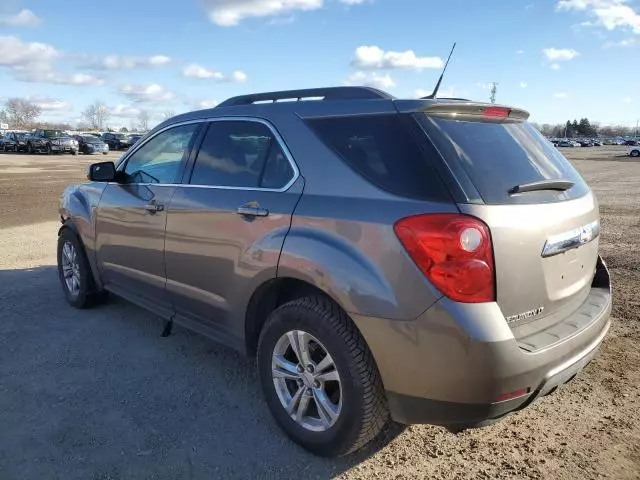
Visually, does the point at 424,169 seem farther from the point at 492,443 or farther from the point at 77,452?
the point at 77,452

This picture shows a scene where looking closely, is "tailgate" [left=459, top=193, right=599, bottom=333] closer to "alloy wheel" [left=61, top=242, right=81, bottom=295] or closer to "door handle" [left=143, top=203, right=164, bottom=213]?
"door handle" [left=143, top=203, right=164, bottom=213]

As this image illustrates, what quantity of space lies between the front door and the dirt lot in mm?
499

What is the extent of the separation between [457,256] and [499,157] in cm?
70

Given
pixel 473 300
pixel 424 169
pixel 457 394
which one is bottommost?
pixel 457 394

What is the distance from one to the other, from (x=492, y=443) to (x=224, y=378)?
1.85 m

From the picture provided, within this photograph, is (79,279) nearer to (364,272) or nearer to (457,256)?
(364,272)

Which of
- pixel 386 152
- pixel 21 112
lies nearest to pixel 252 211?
pixel 386 152

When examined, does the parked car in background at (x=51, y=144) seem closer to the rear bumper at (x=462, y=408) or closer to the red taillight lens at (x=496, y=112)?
the red taillight lens at (x=496, y=112)

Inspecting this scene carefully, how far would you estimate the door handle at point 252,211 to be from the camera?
3.07m

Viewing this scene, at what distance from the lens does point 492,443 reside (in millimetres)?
3033

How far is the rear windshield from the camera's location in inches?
99.1

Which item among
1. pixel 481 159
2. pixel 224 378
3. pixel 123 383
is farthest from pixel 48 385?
pixel 481 159

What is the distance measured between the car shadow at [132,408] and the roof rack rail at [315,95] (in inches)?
75.9

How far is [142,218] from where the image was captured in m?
4.16
